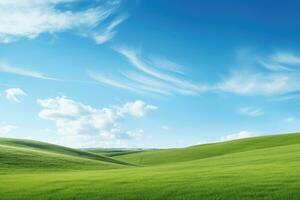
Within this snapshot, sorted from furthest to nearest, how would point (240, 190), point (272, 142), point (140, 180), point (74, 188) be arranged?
point (272, 142)
point (140, 180)
point (74, 188)
point (240, 190)

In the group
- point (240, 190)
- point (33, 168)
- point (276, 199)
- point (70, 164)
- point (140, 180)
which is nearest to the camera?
point (276, 199)

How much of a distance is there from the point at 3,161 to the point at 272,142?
46.5 metres

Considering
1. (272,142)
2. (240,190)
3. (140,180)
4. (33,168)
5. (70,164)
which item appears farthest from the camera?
(272,142)

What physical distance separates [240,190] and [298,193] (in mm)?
2145

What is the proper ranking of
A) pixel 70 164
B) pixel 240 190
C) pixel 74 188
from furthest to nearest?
pixel 70 164 < pixel 74 188 < pixel 240 190

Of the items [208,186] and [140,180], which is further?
[140,180]

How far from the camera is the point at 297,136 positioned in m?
74.6

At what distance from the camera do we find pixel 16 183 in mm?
22438

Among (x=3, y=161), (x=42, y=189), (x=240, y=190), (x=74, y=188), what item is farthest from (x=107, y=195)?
(x=3, y=161)

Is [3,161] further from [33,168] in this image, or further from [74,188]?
[74,188]

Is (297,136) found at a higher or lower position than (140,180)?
higher

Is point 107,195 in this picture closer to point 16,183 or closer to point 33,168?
point 16,183

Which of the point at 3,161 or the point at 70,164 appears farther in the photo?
the point at 70,164

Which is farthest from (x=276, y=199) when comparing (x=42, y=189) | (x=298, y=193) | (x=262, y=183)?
(x=42, y=189)
